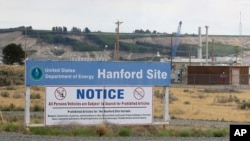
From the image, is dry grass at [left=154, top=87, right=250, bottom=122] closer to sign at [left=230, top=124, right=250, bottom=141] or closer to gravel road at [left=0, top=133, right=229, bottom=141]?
gravel road at [left=0, top=133, right=229, bottom=141]

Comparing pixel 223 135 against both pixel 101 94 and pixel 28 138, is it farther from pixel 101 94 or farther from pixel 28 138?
pixel 28 138

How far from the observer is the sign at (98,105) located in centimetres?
2006

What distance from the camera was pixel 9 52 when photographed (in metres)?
111

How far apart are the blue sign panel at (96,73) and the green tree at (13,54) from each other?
8809 centimetres

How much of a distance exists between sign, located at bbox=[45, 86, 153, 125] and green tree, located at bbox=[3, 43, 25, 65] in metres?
88.3

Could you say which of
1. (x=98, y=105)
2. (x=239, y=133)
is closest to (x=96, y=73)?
(x=98, y=105)

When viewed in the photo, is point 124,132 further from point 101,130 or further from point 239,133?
point 239,133

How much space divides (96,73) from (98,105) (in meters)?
1.11

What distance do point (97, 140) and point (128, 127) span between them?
10.9ft

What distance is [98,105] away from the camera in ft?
66.9

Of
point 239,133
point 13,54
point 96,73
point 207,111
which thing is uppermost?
point 13,54

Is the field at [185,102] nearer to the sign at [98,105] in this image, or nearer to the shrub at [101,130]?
the sign at [98,105]

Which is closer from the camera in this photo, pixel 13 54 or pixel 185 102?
pixel 185 102

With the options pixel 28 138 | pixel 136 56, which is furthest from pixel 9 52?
pixel 28 138
